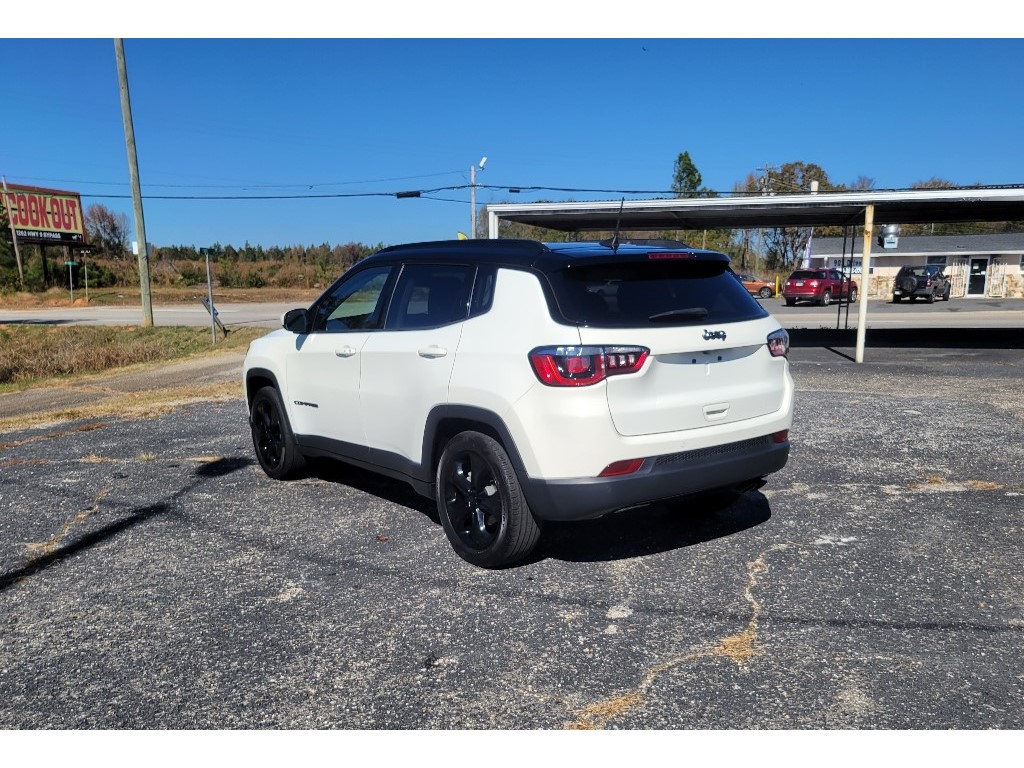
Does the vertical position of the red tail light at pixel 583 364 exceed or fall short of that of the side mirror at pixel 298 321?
it falls short

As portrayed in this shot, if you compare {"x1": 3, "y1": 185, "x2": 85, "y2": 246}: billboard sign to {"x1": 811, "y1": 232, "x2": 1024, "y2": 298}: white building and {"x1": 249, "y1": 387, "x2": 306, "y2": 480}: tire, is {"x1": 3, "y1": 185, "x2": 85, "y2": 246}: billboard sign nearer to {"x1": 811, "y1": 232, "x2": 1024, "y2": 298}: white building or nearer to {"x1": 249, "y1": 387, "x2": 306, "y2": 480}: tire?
{"x1": 811, "y1": 232, "x2": 1024, "y2": 298}: white building

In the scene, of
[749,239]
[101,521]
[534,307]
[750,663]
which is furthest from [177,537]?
[749,239]

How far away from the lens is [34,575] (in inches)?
173

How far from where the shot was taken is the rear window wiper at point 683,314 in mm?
3965

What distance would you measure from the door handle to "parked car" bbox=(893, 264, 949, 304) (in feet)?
131

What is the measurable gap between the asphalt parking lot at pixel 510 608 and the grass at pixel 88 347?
463 inches

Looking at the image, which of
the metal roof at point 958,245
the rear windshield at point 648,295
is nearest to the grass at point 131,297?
the metal roof at point 958,245

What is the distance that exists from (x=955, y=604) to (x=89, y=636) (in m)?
4.07

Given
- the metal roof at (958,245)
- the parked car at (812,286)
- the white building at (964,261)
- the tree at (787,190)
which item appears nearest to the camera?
the parked car at (812,286)

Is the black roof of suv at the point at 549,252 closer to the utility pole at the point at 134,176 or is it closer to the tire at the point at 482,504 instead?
the tire at the point at 482,504

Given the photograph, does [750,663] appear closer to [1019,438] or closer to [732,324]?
[732,324]

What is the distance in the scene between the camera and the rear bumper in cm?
377

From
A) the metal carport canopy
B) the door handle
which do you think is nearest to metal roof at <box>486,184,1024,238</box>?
the metal carport canopy

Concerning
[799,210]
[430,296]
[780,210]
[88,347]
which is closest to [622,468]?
[430,296]
